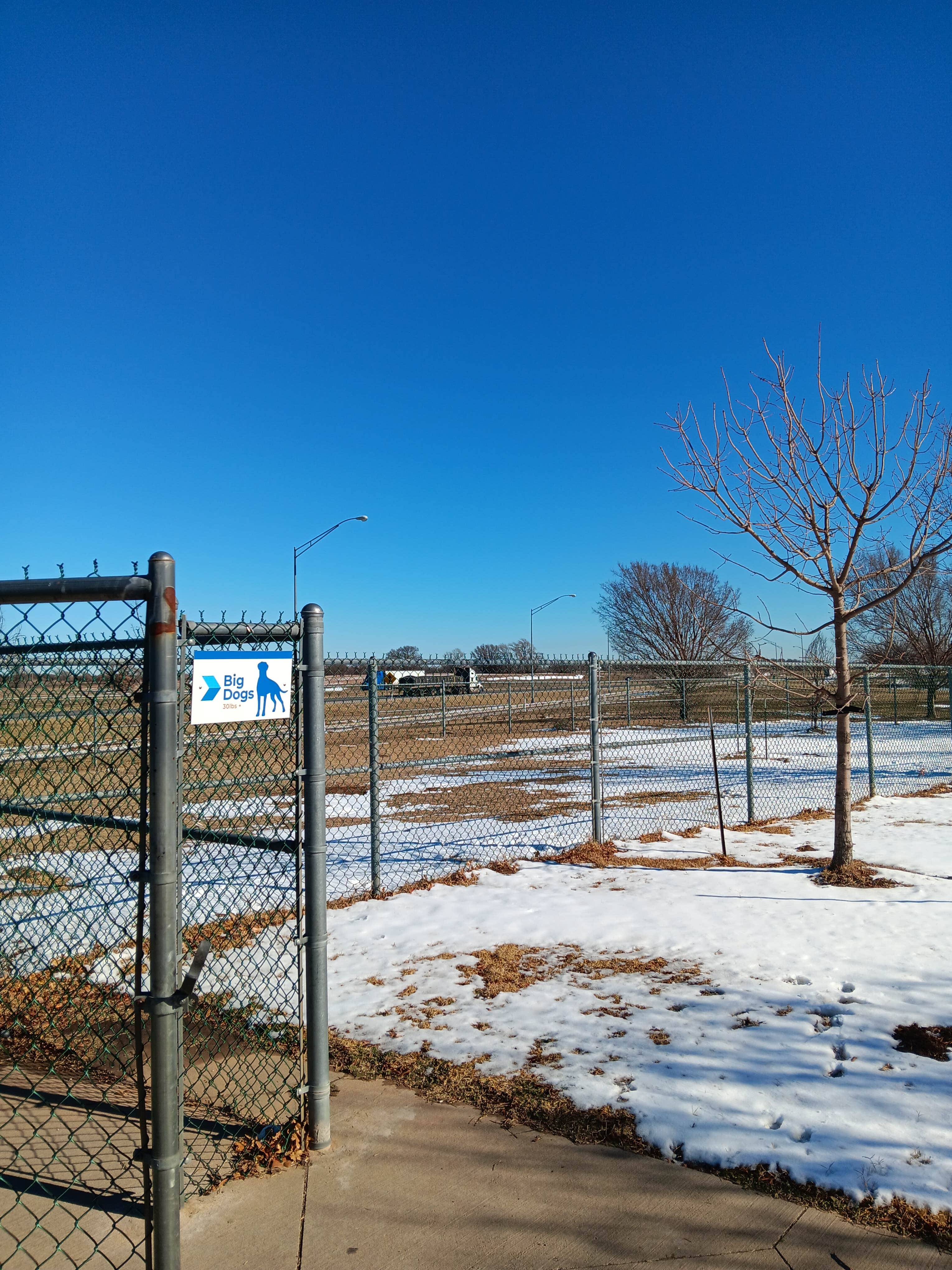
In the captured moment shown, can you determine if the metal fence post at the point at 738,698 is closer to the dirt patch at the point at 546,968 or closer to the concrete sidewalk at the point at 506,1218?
the dirt patch at the point at 546,968

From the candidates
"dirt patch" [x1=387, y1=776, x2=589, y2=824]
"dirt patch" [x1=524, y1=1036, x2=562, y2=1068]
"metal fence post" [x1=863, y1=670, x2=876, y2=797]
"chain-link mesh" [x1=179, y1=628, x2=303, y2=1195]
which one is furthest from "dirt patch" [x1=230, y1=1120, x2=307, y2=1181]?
"metal fence post" [x1=863, y1=670, x2=876, y2=797]

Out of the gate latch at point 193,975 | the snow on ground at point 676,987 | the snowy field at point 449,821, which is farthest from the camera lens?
the snowy field at point 449,821

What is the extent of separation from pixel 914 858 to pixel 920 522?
339 cm

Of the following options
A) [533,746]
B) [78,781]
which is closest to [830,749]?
[533,746]

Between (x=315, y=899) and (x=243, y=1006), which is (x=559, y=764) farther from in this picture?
(x=315, y=899)

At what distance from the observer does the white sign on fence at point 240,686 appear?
2680mm

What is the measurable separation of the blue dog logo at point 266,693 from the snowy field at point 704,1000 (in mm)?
1952

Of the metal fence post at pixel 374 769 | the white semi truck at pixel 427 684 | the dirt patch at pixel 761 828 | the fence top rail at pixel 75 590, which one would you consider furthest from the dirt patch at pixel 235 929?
the dirt patch at pixel 761 828

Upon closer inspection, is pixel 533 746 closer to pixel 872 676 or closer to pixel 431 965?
pixel 872 676

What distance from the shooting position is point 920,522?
6449 millimetres

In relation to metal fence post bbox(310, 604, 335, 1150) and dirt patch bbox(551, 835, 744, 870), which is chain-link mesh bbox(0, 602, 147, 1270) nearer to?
metal fence post bbox(310, 604, 335, 1150)

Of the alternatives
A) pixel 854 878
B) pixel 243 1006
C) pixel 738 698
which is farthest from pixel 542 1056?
pixel 738 698

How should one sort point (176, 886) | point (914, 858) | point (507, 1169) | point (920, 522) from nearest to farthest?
1. point (176, 886)
2. point (507, 1169)
3. point (920, 522)
4. point (914, 858)

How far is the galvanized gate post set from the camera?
302 centimetres
